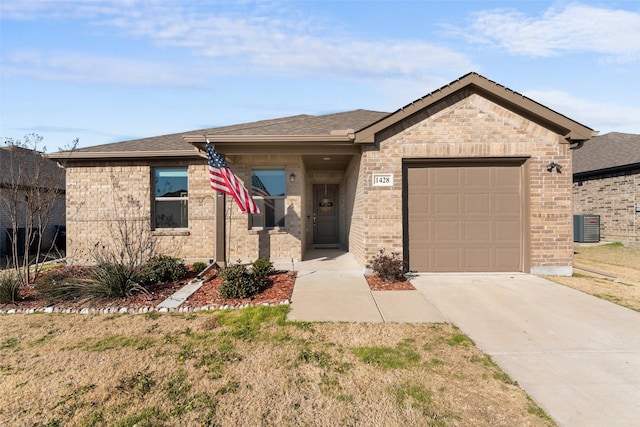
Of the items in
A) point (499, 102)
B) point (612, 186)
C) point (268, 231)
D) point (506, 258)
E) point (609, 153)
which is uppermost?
point (609, 153)

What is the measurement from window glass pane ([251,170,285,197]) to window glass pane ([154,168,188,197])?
2151 mm

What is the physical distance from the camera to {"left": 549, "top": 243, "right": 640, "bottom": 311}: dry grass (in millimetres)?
5941

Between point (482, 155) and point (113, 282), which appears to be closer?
point (113, 282)

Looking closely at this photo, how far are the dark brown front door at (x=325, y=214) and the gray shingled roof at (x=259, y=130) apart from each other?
3.00 m

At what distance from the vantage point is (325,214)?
13156 millimetres

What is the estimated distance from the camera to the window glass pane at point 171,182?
9.38m

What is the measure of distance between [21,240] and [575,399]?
16849mm

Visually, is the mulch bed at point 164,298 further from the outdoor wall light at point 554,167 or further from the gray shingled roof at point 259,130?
Answer: the outdoor wall light at point 554,167

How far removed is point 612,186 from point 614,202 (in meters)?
0.79

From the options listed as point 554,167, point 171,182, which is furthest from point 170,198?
point 554,167

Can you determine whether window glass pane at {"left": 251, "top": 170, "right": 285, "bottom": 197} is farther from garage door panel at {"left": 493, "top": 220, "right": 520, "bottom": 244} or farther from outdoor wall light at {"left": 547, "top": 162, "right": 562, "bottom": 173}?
outdoor wall light at {"left": 547, "top": 162, "right": 562, "bottom": 173}

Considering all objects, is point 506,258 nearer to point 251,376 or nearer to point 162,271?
point 251,376

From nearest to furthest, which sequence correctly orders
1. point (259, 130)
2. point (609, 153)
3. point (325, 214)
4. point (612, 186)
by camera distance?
1. point (259, 130)
2. point (325, 214)
3. point (612, 186)
4. point (609, 153)

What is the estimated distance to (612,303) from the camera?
5.49 m
